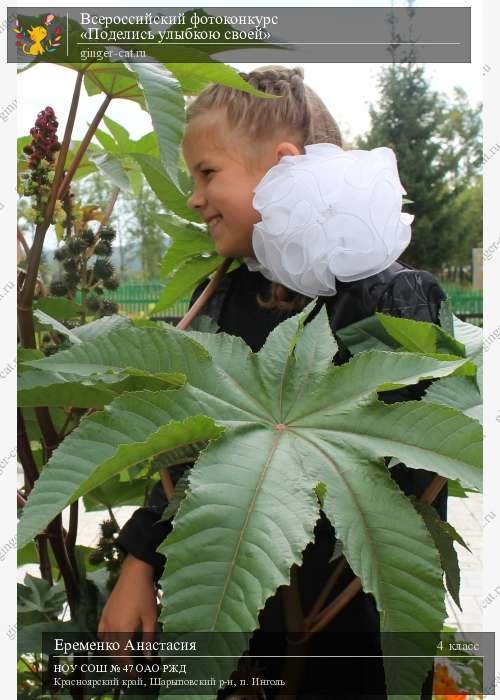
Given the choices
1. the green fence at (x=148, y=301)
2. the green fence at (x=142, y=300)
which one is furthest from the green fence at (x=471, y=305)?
the green fence at (x=142, y=300)

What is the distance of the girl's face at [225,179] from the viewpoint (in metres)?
0.72

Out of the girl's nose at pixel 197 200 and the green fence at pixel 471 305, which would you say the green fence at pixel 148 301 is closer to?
the green fence at pixel 471 305

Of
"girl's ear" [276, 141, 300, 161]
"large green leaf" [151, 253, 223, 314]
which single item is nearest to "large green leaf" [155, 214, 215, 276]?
"large green leaf" [151, 253, 223, 314]

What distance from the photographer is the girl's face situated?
2.37 feet

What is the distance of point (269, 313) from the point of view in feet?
2.68

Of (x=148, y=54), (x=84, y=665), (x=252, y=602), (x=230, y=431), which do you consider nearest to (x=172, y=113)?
(x=148, y=54)

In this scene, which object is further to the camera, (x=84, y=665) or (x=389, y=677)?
(x=84, y=665)

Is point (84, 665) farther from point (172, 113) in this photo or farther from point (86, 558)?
point (172, 113)

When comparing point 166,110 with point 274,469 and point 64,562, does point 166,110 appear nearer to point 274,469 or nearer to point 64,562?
point 274,469

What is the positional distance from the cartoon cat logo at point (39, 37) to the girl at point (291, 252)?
0.21 metres

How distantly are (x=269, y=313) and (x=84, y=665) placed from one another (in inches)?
15.9

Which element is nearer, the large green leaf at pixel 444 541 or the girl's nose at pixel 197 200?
the large green leaf at pixel 444 541

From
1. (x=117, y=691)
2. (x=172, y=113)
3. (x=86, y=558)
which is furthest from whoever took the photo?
(x=86, y=558)

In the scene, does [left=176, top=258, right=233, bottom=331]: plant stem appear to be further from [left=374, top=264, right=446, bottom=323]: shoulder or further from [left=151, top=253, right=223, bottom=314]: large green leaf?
[left=374, top=264, right=446, bottom=323]: shoulder
